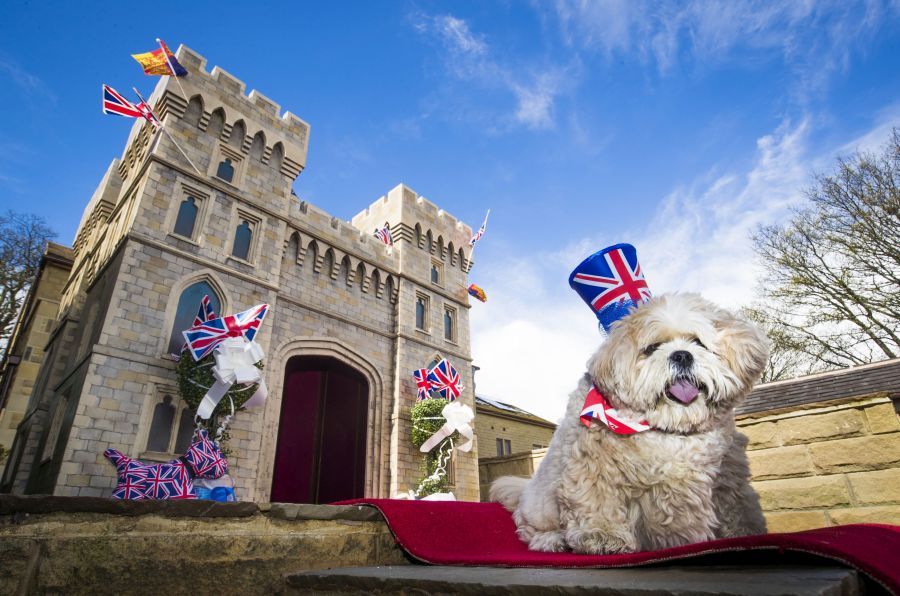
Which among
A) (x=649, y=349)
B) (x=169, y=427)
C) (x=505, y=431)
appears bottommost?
(x=649, y=349)

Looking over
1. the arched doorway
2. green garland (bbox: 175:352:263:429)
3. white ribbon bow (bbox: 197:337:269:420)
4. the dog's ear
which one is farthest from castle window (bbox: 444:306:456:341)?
the dog's ear

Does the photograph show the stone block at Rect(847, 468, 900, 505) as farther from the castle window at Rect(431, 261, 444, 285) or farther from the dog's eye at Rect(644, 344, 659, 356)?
the castle window at Rect(431, 261, 444, 285)

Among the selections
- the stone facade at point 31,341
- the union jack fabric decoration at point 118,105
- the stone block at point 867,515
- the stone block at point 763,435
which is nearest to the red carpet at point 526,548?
the stone block at point 867,515

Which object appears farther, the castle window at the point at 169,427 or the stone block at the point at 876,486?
the castle window at the point at 169,427

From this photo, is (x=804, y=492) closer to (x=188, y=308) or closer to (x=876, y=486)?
(x=876, y=486)

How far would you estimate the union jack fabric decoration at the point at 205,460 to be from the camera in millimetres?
6781

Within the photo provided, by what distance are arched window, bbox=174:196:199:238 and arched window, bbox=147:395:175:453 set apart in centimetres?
397

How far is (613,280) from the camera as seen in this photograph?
2697mm

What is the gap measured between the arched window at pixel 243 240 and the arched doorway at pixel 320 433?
3.13 meters

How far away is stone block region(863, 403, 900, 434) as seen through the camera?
3539mm

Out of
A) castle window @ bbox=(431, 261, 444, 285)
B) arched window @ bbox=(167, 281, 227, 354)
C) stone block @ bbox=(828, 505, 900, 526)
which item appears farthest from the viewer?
castle window @ bbox=(431, 261, 444, 285)

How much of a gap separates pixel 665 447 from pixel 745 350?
56 cm

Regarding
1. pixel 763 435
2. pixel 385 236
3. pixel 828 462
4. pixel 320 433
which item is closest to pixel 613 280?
pixel 763 435

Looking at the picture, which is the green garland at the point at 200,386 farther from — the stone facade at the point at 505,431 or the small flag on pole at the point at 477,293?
the stone facade at the point at 505,431
